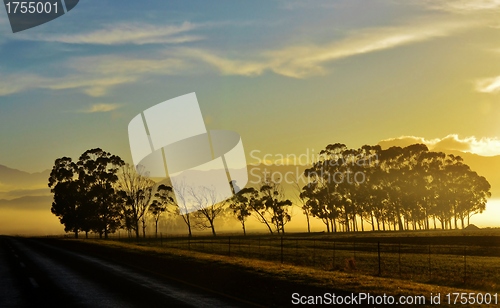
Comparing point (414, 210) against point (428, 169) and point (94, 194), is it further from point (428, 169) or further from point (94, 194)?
point (94, 194)

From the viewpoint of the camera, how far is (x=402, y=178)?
4525 inches

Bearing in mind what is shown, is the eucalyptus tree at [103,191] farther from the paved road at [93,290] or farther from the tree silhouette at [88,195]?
the paved road at [93,290]

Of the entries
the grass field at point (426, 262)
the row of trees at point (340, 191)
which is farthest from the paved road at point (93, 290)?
the row of trees at point (340, 191)

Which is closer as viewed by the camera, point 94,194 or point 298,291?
point 298,291

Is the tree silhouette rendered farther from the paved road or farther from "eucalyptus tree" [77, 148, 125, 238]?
the paved road

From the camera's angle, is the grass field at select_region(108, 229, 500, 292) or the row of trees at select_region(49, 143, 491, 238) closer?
the grass field at select_region(108, 229, 500, 292)

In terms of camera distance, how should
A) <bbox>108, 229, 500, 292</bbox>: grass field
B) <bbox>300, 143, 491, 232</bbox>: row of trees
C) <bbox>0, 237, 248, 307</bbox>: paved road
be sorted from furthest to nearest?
1. <bbox>300, 143, 491, 232</bbox>: row of trees
2. <bbox>108, 229, 500, 292</bbox>: grass field
3. <bbox>0, 237, 248, 307</bbox>: paved road

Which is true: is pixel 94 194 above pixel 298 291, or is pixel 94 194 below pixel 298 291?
above

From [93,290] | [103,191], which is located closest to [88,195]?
[103,191]

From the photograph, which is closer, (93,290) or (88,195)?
(93,290)

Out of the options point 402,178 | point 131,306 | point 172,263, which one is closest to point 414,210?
point 402,178

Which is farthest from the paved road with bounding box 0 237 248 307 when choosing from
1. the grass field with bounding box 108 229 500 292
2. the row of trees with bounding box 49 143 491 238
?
the row of trees with bounding box 49 143 491 238

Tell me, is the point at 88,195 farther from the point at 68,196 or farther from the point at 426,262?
the point at 426,262

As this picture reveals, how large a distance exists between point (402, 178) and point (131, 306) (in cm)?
10499
